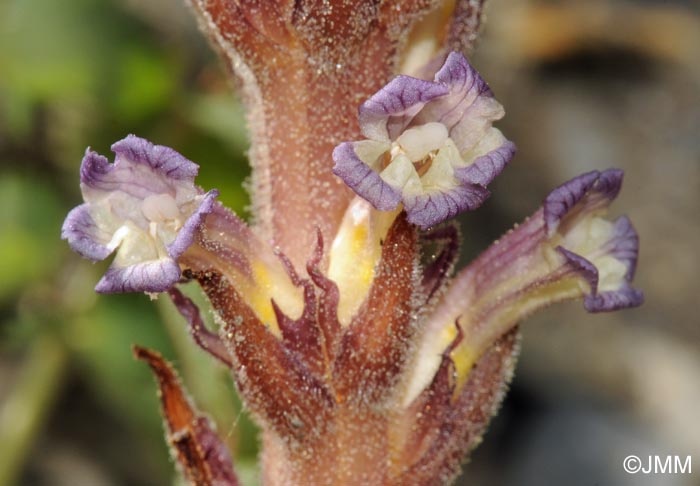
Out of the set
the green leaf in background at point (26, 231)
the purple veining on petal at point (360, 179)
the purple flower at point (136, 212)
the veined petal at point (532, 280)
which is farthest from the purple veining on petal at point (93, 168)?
the green leaf in background at point (26, 231)

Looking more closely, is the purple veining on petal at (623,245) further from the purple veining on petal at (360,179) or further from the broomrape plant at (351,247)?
the purple veining on petal at (360,179)

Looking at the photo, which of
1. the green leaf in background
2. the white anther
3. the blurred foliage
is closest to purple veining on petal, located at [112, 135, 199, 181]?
the white anther

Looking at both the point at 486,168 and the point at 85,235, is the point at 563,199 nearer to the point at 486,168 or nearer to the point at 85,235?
the point at 486,168

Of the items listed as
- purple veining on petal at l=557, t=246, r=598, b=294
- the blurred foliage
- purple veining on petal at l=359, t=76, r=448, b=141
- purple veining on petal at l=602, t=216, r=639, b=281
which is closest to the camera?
purple veining on petal at l=359, t=76, r=448, b=141

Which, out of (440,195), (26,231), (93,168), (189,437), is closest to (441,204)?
(440,195)

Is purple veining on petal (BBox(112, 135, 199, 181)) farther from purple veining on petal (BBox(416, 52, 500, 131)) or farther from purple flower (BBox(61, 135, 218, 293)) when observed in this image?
purple veining on petal (BBox(416, 52, 500, 131))

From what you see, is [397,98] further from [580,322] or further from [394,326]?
[580,322]

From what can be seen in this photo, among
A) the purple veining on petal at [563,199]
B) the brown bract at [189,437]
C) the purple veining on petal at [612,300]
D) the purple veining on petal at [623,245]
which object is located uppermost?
the purple veining on petal at [623,245]
